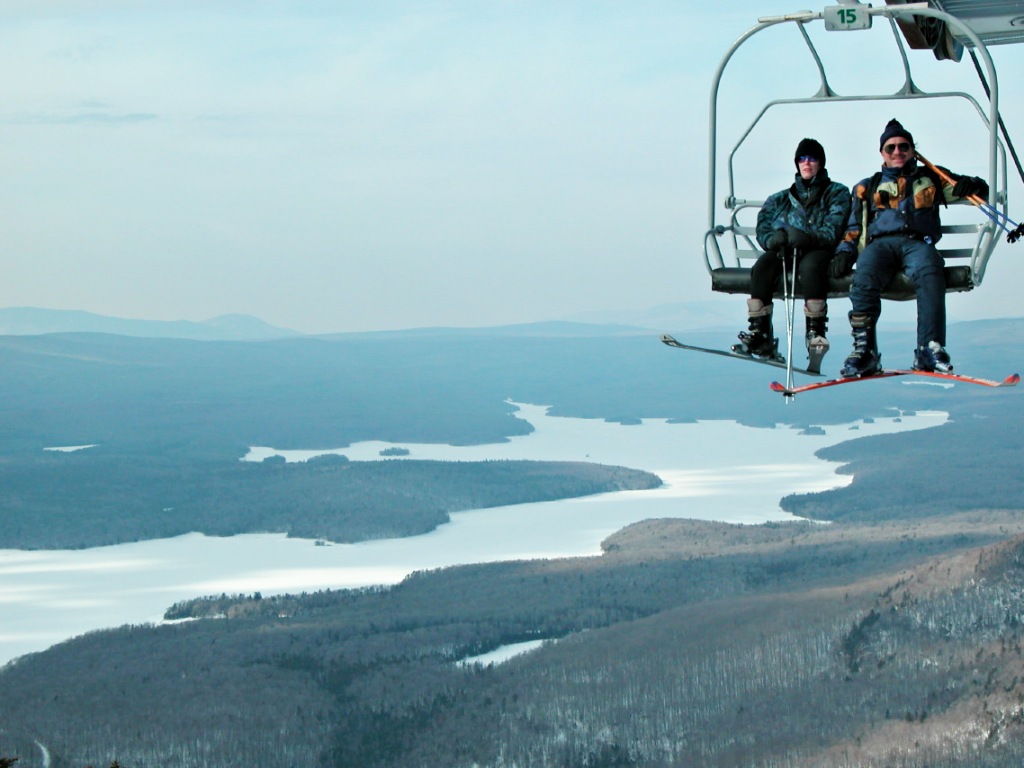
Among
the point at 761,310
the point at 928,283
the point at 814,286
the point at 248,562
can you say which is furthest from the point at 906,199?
the point at 248,562

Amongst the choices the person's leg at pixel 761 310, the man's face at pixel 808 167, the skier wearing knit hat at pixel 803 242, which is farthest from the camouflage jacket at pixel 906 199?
the person's leg at pixel 761 310

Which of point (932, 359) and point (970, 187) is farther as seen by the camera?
point (970, 187)

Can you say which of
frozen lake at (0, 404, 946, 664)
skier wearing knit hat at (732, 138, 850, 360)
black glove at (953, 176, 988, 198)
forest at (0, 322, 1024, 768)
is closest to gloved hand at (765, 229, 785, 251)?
skier wearing knit hat at (732, 138, 850, 360)

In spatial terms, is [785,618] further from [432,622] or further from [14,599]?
[14,599]

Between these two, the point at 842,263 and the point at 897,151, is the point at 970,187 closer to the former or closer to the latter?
the point at 897,151

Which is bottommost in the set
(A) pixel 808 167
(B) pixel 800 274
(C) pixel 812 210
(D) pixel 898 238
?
(B) pixel 800 274

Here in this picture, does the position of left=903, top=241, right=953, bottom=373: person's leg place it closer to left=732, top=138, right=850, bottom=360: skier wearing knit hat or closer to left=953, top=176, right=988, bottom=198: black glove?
left=953, top=176, right=988, bottom=198: black glove

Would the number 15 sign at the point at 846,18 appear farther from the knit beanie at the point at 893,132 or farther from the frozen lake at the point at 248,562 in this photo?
the frozen lake at the point at 248,562
